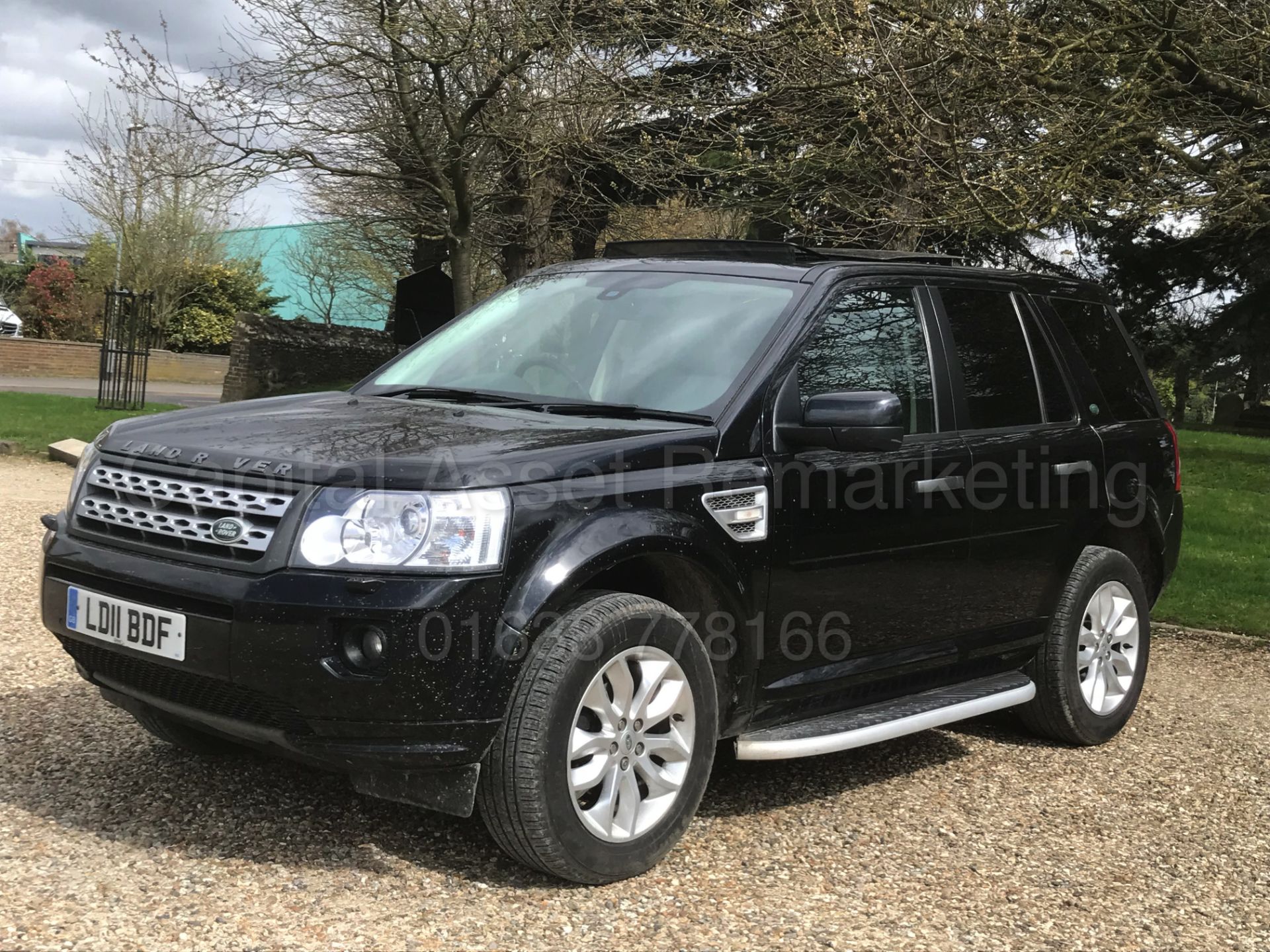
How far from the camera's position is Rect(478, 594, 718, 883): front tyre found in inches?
142

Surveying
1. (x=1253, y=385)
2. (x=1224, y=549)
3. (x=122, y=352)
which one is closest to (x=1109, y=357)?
(x=1224, y=549)

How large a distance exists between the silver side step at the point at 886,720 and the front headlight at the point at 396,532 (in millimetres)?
1226

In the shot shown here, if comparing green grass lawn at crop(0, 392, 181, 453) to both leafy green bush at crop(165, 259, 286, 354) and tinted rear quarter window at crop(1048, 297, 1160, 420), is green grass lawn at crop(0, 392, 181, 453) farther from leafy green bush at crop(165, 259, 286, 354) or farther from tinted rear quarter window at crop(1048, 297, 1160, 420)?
leafy green bush at crop(165, 259, 286, 354)

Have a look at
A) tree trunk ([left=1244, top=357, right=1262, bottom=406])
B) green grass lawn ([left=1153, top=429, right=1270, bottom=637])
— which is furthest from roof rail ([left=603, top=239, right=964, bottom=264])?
tree trunk ([left=1244, top=357, right=1262, bottom=406])

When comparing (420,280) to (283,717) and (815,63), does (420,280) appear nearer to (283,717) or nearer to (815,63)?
(815,63)

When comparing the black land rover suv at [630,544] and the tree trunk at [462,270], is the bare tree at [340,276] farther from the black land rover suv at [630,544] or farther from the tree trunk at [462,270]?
the black land rover suv at [630,544]

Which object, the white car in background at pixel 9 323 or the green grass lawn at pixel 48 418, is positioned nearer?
the green grass lawn at pixel 48 418

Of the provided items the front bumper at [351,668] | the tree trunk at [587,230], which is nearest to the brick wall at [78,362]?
the tree trunk at [587,230]

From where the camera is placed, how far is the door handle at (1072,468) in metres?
5.37

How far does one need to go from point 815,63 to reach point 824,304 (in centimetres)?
704

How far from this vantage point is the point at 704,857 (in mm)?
4164

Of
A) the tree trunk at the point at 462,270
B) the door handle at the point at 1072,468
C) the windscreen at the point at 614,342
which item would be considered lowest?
the door handle at the point at 1072,468

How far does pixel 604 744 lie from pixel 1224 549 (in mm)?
9624

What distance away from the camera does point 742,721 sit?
4.29 meters
